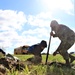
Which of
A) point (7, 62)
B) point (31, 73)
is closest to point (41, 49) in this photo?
point (7, 62)

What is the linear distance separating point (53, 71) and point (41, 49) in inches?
189

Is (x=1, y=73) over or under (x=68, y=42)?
under

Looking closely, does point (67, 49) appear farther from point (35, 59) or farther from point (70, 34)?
point (35, 59)

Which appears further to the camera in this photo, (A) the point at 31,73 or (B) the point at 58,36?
(B) the point at 58,36

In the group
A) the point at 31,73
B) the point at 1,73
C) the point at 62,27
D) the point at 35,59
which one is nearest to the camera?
the point at 1,73

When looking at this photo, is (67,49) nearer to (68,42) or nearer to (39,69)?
(68,42)

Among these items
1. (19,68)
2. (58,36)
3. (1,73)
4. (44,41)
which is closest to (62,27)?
(58,36)

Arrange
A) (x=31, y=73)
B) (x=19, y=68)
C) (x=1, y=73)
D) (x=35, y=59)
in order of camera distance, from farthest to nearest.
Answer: (x=35, y=59)
(x=19, y=68)
(x=31, y=73)
(x=1, y=73)

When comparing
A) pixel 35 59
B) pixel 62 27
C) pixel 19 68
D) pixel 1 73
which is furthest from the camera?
pixel 35 59

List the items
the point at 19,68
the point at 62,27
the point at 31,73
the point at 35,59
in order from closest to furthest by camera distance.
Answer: the point at 31,73 → the point at 19,68 → the point at 62,27 → the point at 35,59

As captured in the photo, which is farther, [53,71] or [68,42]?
[68,42]

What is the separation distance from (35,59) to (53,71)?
420cm

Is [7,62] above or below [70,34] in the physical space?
below

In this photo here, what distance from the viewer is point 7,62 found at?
11.1 metres
